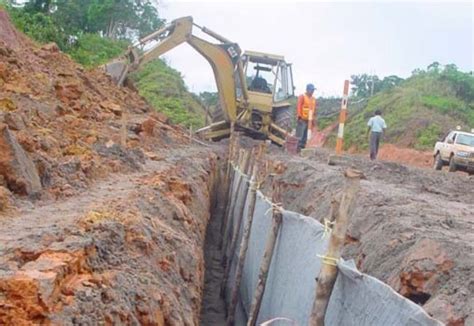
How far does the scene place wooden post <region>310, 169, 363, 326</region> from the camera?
4.03 meters

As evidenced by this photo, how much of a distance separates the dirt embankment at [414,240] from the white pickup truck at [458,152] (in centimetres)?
894

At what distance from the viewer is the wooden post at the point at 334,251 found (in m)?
4.03

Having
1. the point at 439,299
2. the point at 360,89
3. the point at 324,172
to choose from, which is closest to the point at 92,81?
the point at 324,172

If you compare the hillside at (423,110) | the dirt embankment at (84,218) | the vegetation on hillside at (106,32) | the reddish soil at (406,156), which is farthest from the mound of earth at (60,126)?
the hillside at (423,110)

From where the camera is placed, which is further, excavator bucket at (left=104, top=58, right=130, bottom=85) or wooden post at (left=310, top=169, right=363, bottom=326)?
excavator bucket at (left=104, top=58, right=130, bottom=85)

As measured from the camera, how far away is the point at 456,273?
15.5ft

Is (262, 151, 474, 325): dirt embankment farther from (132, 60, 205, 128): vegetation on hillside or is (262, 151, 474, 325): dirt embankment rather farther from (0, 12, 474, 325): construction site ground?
(132, 60, 205, 128): vegetation on hillside

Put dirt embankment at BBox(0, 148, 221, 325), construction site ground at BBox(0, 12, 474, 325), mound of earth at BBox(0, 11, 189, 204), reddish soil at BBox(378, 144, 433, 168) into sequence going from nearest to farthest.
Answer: dirt embankment at BBox(0, 148, 221, 325) < construction site ground at BBox(0, 12, 474, 325) < mound of earth at BBox(0, 11, 189, 204) < reddish soil at BBox(378, 144, 433, 168)

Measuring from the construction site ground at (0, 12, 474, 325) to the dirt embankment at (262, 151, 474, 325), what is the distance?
15 millimetres

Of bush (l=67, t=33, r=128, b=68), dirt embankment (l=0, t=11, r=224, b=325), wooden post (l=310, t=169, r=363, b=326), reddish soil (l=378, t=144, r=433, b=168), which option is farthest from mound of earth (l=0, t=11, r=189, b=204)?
reddish soil (l=378, t=144, r=433, b=168)

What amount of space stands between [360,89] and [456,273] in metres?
46.4

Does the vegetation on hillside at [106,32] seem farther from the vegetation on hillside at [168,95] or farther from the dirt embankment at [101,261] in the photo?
the dirt embankment at [101,261]

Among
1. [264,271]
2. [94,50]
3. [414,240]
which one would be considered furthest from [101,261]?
[94,50]

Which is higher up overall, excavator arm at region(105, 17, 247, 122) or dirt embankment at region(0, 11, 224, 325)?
excavator arm at region(105, 17, 247, 122)
